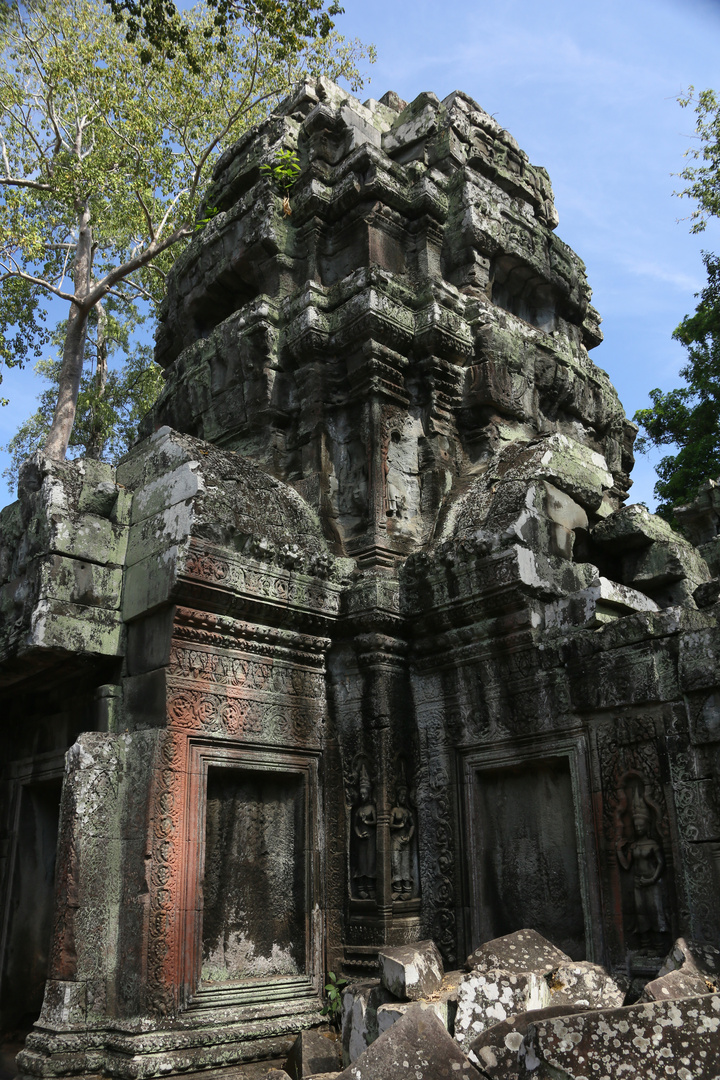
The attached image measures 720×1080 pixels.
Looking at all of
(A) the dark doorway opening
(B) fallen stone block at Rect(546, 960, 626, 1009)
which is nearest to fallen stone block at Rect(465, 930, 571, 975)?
(B) fallen stone block at Rect(546, 960, 626, 1009)

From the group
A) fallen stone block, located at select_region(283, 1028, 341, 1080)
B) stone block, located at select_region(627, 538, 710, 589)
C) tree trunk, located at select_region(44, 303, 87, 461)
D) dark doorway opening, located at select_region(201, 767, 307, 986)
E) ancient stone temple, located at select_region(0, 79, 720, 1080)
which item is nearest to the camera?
fallen stone block, located at select_region(283, 1028, 341, 1080)

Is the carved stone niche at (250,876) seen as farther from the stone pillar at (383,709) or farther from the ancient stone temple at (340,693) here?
the stone pillar at (383,709)

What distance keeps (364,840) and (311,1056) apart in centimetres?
159

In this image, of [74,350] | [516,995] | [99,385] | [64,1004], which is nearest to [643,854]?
[516,995]

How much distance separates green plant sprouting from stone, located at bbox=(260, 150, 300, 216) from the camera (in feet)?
31.0

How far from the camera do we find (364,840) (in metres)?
6.64

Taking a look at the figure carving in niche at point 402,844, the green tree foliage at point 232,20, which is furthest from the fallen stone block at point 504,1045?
the green tree foliage at point 232,20

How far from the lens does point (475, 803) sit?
650 centimetres

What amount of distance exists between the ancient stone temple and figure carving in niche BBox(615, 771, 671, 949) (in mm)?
19

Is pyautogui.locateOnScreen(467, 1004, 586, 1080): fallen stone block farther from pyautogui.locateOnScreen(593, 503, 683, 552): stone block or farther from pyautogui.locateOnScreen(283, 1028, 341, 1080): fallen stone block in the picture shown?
pyautogui.locateOnScreen(593, 503, 683, 552): stone block

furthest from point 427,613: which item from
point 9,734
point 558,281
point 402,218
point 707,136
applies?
point 707,136

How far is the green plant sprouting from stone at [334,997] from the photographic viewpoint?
244 inches

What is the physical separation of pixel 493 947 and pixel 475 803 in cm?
174

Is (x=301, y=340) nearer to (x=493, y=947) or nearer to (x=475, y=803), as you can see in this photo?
(x=475, y=803)
